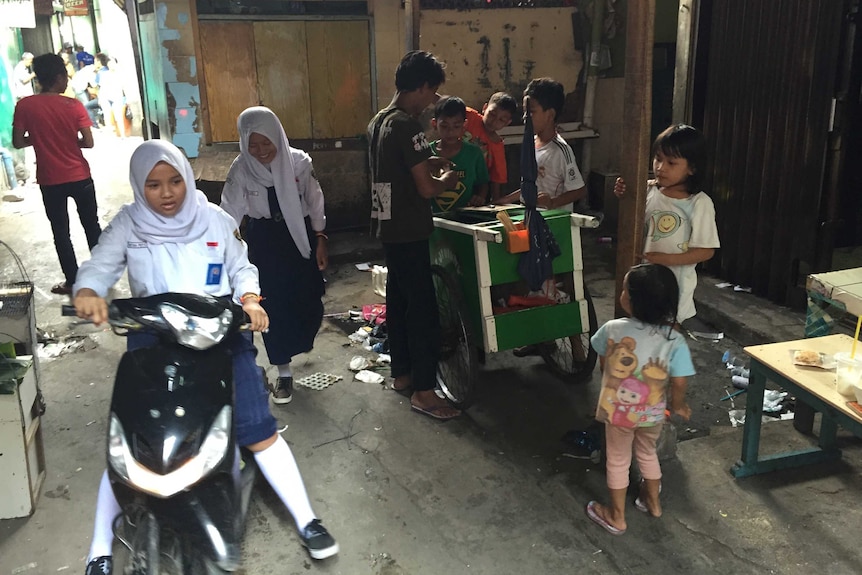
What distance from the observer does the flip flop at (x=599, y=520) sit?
3.00 m

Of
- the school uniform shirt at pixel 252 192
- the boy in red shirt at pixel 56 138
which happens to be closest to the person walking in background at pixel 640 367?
the school uniform shirt at pixel 252 192

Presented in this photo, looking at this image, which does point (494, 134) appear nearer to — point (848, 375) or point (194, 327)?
point (848, 375)

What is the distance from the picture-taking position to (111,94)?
56.1 ft

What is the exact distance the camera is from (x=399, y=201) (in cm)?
379

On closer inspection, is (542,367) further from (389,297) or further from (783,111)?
(783,111)

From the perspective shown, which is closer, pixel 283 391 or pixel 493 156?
pixel 283 391

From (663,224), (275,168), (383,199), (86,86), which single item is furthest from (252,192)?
(86,86)

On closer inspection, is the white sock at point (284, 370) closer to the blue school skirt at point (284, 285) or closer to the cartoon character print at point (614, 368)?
the blue school skirt at point (284, 285)

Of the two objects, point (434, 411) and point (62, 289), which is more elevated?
point (62, 289)

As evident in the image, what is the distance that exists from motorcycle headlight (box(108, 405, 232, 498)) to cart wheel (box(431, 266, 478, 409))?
5.81ft

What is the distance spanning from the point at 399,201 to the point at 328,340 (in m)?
1.87

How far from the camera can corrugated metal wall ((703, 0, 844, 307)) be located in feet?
16.7

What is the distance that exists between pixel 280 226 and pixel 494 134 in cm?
170

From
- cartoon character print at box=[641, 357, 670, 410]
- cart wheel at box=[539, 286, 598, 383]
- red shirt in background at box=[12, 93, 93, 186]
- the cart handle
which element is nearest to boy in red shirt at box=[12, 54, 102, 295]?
red shirt in background at box=[12, 93, 93, 186]
